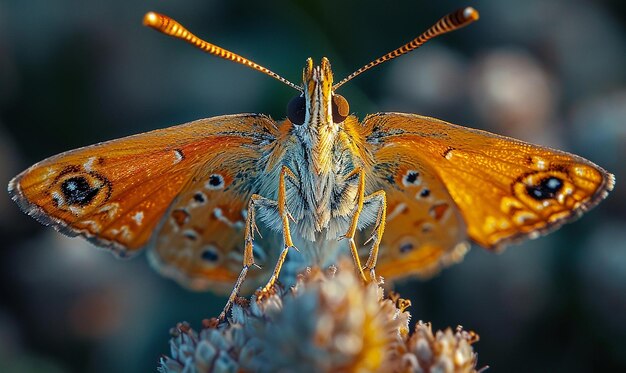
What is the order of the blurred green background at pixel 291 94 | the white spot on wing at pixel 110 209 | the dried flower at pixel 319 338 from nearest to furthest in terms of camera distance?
the dried flower at pixel 319 338 < the white spot on wing at pixel 110 209 < the blurred green background at pixel 291 94

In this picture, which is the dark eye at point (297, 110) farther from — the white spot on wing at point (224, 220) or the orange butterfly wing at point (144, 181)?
the white spot on wing at point (224, 220)

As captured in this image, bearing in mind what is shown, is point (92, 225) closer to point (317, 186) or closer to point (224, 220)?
point (224, 220)

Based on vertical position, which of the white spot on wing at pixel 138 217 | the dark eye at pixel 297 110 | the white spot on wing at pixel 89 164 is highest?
the dark eye at pixel 297 110

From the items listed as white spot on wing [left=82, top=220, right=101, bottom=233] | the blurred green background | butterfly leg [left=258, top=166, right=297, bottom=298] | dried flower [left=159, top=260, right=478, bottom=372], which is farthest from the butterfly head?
the blurred green background

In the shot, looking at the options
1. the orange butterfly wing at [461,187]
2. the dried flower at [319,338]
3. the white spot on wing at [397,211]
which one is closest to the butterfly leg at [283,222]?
the dried flower at [319,338]

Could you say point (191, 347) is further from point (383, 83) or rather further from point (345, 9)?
point (345, 9)

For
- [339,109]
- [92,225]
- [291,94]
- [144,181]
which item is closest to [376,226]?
[339,109]
